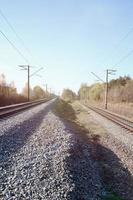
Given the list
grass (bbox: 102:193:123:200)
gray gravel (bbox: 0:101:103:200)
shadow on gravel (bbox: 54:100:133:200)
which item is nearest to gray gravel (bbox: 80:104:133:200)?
shadow on gravel (bbox: 54:100:133:200)

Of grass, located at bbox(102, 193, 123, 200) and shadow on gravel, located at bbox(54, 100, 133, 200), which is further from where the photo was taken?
grass, located at bbox(102, 193, 123, 200)

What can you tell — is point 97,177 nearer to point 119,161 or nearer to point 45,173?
point 45,173

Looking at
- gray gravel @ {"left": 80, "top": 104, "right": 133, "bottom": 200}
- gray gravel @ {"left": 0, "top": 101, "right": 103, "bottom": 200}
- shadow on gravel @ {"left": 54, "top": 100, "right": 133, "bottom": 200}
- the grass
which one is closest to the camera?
gray gravel @ {"left": 0, "top": 101, "right": 103, "bottom": 200}

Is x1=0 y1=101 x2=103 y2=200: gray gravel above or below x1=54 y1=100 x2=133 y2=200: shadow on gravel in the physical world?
above

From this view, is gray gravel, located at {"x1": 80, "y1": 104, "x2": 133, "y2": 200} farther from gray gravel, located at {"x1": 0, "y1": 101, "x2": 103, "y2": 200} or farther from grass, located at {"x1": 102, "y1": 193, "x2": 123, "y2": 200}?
gray gravel, located at {"x1": 0, "y1": 101, "x2": 103, "y2": 200}

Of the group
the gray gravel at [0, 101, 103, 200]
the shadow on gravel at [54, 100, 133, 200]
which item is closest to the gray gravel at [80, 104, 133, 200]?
the shadow on gravel at [54, 100, 133, 200]

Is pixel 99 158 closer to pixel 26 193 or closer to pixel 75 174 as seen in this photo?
pixel 75 174

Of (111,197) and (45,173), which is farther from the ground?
(45,173)

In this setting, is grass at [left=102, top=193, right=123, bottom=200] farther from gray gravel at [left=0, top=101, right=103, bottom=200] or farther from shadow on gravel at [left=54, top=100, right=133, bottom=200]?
gray gravel at [left=0, top=101, right=103, bottom=200]

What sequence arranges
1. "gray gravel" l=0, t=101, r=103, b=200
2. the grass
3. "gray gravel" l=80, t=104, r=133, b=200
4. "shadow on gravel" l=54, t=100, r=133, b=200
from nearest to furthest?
"gray gravel" l=0, t=101, r=103, b=200 → "shadow on gravel" l=54, t=100, r=133, b=200 → the grass → "gray gravel" l=80, t=104, r=133, b=200

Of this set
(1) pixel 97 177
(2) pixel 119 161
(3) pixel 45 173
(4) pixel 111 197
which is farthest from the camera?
(2) pixel 119 161

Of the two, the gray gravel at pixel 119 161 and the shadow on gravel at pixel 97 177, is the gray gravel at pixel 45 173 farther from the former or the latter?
the gray gravel at pixel 119 161

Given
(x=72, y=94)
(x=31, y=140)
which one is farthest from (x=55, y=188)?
(x=72, y=94)

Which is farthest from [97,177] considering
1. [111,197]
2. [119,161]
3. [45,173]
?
[119,161]
